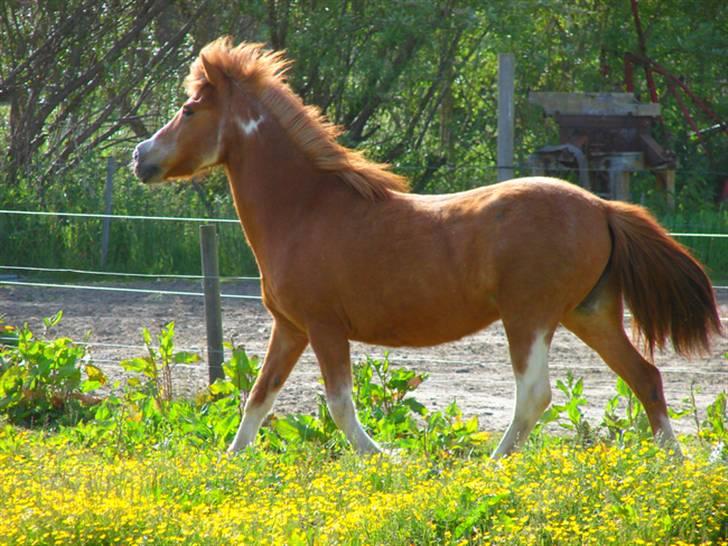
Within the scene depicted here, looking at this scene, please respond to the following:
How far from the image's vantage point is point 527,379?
5.41 metres

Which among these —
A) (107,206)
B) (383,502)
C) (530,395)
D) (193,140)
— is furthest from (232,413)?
(107,206)

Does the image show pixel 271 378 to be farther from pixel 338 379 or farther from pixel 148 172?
pixel 148 172

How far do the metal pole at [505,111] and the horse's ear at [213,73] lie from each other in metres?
5.76

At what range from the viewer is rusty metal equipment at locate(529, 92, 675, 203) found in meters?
13.7

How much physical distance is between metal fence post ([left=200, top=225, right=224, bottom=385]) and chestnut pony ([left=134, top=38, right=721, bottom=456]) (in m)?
0.94

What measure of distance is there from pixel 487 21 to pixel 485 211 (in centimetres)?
916

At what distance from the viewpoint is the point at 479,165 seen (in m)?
14.7

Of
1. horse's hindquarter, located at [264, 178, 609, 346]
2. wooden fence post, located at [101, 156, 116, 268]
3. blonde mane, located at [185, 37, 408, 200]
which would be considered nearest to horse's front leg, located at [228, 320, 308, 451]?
horse's hindquarter, located at [264, 178, 609, 346]

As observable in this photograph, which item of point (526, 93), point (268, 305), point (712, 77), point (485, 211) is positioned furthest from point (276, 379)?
point (712, 77)

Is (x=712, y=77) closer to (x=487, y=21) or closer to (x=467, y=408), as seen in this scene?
(x=487, y=21)

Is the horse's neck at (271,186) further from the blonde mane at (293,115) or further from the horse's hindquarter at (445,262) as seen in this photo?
the horse's hindquarter at (445,262)

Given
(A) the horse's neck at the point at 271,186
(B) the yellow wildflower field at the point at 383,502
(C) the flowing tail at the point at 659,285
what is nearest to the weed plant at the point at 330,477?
(B) the yellow wildflower field at the point at 383,502

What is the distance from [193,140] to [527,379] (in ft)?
7.18

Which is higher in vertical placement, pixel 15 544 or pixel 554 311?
pixel 554 311
